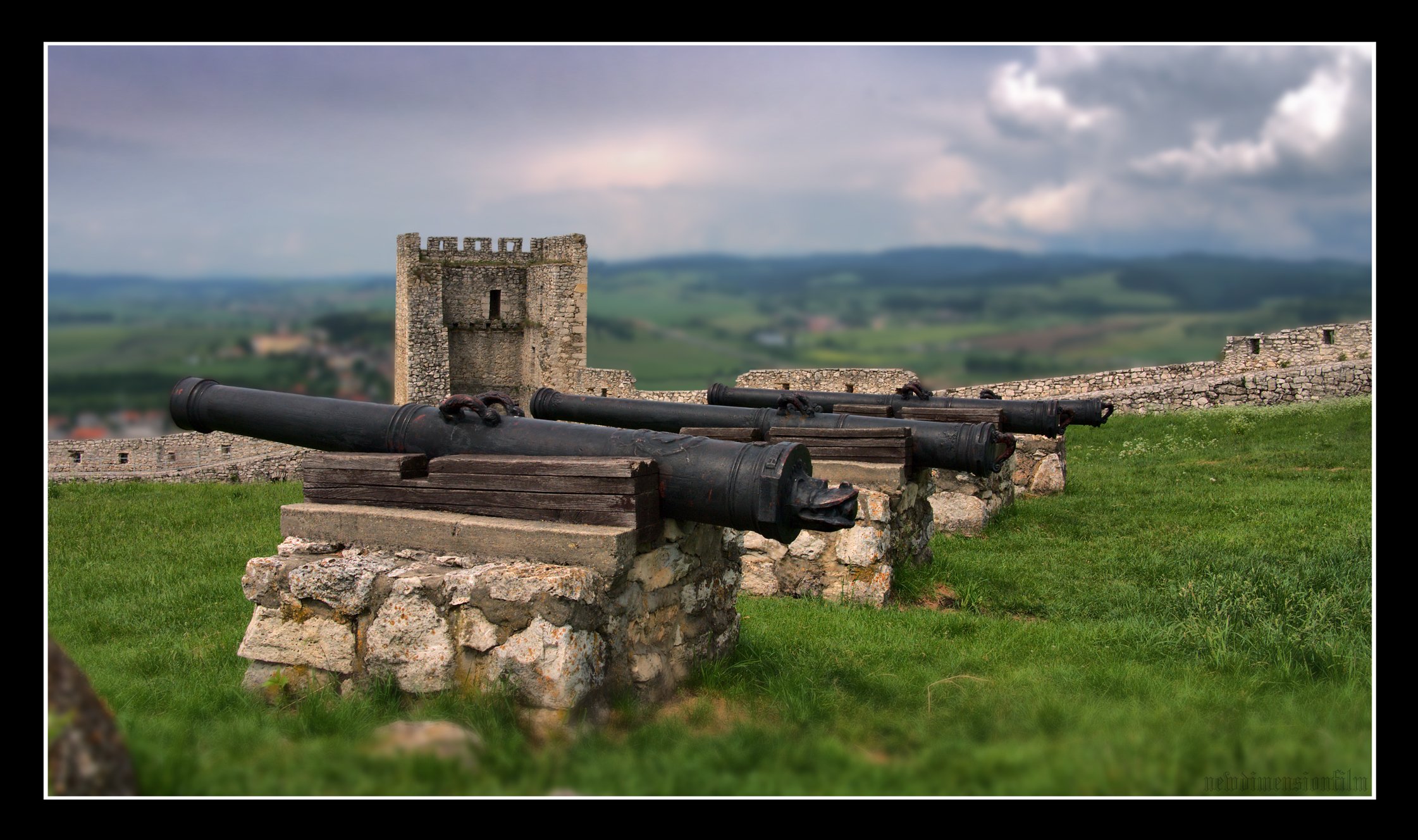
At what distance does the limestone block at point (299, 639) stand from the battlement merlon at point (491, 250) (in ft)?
112

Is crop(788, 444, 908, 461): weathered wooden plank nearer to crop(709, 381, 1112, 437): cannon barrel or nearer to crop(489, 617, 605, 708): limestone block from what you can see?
crop(709, 381, 1112, 437): cannon barrel

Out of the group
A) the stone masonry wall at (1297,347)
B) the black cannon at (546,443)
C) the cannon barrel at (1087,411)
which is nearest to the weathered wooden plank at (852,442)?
the black cannon at (546,443)

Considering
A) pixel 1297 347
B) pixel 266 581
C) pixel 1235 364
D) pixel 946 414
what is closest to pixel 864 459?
pixel 946 414

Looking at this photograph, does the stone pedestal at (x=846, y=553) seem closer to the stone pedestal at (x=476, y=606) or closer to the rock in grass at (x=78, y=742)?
the stone pedestal at (x=476, y=606)

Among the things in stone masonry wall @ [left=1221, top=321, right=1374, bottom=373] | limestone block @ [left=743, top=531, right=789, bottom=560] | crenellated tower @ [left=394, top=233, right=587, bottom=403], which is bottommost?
limestone block @ [left=743, top=531, right=789, bottom=560]

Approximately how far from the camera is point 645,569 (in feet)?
14.1

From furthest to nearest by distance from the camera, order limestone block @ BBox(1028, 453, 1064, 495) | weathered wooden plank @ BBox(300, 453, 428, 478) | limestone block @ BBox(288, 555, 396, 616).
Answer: limestone block @ BBox(1028, 453, 1064, 495) → weathered wooden plank @ BBox(300, 453, 428, 478) → limestone block @ BBox(288, 555, 396, 616)

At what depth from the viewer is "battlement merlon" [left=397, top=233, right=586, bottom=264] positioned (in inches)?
1464

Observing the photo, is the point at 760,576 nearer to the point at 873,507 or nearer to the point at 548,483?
the point at 873,507

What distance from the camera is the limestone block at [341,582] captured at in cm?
425

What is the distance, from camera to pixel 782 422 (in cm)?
788

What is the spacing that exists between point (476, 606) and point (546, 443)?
2.83 feet

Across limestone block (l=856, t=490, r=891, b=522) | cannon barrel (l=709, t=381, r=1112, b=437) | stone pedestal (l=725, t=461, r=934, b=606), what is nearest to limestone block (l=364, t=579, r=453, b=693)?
stone pedestal (l=725, t=461, r=934, b=606)

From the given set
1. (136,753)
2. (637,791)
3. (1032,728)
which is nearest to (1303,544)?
(1032,728)
